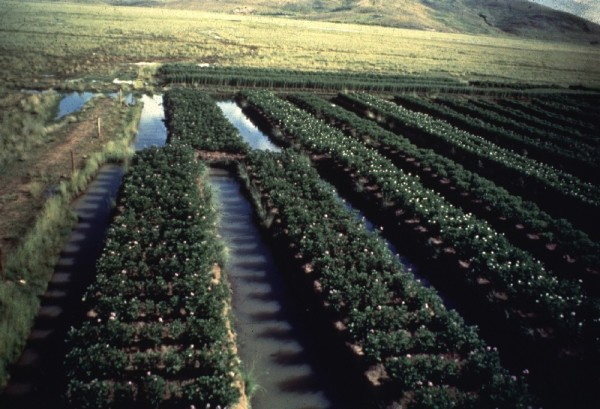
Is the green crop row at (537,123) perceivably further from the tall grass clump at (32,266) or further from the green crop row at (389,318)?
the tall grass clump at (32,266)

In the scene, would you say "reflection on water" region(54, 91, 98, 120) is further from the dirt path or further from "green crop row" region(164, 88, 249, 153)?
"green crop row" region(164, 88, 249, 153)

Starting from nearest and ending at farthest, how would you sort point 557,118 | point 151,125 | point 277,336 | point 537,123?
1. point 277,336
2. point 151,125
3. point 537,123
4. point 557,118

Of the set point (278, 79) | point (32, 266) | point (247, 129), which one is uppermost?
point (278, 79)

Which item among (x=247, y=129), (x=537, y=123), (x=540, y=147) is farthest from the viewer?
(x=537, y=123)

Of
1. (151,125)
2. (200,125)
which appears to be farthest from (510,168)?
(151,125)

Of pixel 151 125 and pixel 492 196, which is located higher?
pixel 151 125

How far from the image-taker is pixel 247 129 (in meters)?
29.7

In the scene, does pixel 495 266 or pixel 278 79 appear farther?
pixel 278 79

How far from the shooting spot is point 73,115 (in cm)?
2766

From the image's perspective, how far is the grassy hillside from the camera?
1775 inches

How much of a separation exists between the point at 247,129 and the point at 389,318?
841 inches

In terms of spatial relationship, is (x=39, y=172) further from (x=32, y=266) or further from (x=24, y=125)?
(x=32, y=266)

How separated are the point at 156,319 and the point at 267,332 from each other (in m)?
2.86

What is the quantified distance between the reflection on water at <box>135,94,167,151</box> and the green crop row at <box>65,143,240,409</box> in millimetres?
10526
